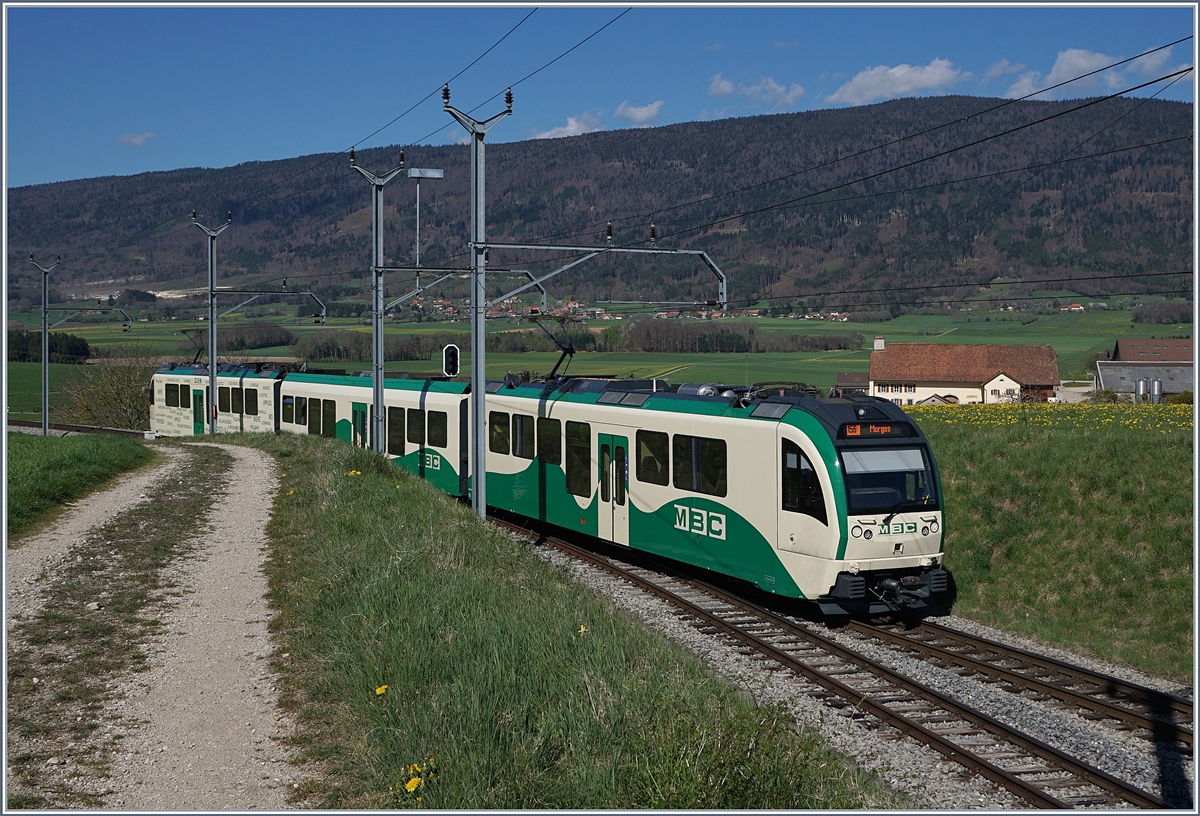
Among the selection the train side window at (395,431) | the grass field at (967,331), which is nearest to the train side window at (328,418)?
the train side window at (395,431)

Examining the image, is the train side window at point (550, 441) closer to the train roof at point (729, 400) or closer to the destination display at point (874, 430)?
the train roof at point (729, 400)

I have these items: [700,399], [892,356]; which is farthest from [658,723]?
[892,356]

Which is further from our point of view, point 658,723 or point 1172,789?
point 1172,789

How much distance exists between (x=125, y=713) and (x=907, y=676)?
8.15m

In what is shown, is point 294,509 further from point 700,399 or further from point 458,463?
point 700,399

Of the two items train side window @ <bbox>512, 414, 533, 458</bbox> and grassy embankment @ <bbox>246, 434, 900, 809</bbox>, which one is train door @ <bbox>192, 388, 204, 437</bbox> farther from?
grassy embankment @ <bbox>246, 434, 900, 809</bbox>

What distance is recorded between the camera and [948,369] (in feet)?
255

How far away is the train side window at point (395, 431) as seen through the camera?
27.2 m

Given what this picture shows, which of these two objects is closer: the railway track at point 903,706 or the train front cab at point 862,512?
the railway track at point 903,706

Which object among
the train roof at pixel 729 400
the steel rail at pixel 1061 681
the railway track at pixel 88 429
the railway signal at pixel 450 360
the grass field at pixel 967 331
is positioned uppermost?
the grass field at pixel 967 331

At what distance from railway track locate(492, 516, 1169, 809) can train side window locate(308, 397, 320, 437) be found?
62.0 feet

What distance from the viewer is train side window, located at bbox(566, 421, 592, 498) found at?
742 inches

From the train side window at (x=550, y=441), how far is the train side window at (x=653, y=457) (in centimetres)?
282

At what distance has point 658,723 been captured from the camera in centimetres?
712
